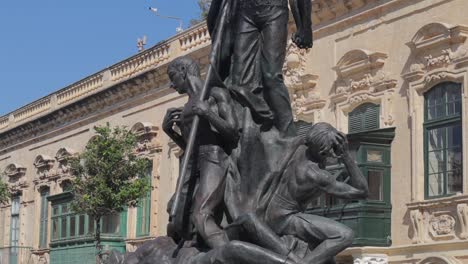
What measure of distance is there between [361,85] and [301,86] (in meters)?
2.10

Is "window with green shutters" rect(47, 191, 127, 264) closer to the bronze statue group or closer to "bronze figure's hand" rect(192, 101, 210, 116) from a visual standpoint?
the bronze statue group

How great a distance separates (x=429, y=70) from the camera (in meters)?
21.3

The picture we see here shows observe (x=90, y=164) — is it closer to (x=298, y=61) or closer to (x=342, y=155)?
(x=298, y=61)

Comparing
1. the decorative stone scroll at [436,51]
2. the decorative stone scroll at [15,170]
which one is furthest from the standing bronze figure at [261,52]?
the decorative stone scroll at [15,170]

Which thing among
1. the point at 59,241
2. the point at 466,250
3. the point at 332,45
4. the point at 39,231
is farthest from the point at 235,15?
the point at 39,231

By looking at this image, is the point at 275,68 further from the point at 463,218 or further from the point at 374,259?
the point at 374,259

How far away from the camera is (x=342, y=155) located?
24.6 feet

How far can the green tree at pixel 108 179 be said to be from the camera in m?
25.9

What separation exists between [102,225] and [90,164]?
23.0 feet

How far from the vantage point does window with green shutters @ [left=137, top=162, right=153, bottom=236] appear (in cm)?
3067

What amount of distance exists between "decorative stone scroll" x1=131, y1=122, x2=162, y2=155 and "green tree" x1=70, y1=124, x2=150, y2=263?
396 cm

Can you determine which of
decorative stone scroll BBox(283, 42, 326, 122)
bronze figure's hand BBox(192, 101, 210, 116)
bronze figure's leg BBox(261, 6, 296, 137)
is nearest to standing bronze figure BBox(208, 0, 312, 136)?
bronze figure's leg BBox(261, 6, 296, 137)

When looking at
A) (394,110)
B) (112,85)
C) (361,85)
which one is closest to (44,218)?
(112,85)

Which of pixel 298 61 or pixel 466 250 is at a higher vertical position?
pixel 298 61
